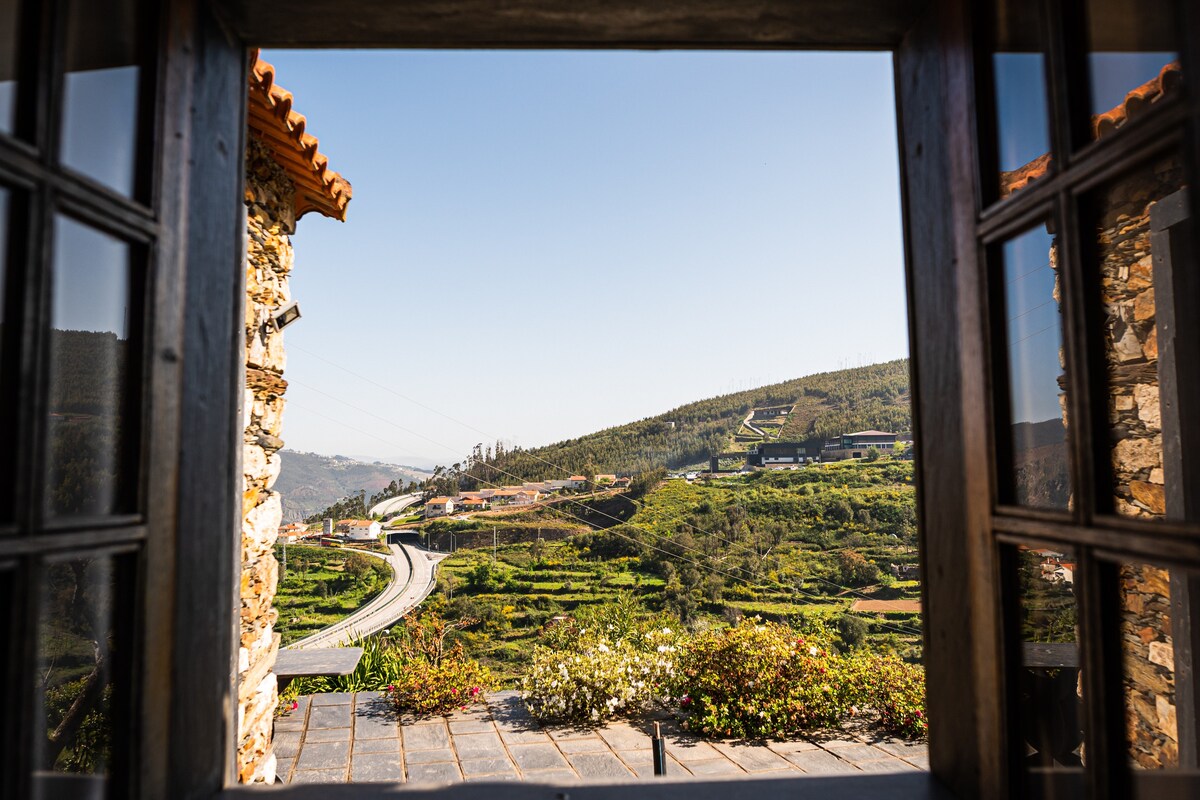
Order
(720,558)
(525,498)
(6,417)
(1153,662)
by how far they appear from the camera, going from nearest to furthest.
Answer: (6,417)
(1153,662)
(720,558)
(525,498)

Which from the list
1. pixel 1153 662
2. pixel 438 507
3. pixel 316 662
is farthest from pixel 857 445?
pixel 1153 662

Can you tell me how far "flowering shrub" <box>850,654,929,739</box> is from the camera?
426 cm

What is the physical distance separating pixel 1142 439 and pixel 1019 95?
2.98 ft

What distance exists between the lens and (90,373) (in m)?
0.87

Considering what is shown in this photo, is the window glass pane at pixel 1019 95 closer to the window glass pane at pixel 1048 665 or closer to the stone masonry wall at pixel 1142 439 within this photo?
the stone masonry wall at pixel 1142 439

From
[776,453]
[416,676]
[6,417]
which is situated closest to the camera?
[6,417]

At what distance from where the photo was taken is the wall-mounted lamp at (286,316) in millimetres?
2793

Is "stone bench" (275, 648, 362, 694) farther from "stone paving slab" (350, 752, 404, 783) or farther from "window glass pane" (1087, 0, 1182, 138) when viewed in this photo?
"window glass pane" (1087, 0, 1182, 138)

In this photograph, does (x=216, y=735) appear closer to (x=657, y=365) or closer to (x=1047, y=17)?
(x=1047, y=17)

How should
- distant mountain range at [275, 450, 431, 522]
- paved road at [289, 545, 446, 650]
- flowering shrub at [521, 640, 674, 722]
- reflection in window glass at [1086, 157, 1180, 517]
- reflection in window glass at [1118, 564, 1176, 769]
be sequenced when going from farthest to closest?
distant mountain range at [275, 450, 431, 522] → paved road at [289, 545, 446, 650] → flowering shrub at [521, 640, 674, 722] → reflection in window glass at [1118, 564, 1176, 769] → reflection in window glass at [1086, 157, 1180, 517]

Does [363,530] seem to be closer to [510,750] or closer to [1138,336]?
[510,750]

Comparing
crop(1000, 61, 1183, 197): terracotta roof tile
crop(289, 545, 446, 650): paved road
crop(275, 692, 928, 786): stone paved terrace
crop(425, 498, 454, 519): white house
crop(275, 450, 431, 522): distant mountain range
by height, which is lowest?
crop(289, 545, 446, 650): paved road

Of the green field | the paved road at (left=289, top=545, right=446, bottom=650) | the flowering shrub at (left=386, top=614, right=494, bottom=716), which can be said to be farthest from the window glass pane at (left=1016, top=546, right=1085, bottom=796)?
the green field

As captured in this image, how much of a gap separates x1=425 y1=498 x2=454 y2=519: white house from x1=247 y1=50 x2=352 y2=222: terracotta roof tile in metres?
13.5
